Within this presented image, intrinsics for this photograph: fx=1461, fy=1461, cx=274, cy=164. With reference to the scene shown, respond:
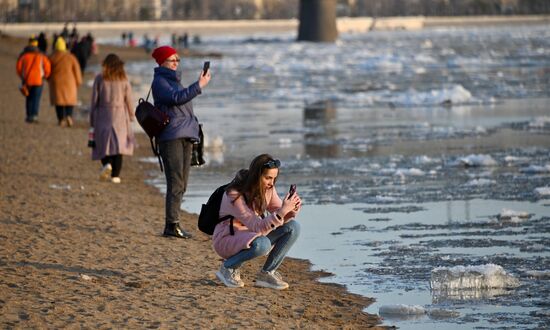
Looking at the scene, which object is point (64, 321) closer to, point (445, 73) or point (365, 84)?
point (365, 84)

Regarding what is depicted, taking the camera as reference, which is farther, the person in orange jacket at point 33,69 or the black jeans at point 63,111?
the black jeans at point 63,111

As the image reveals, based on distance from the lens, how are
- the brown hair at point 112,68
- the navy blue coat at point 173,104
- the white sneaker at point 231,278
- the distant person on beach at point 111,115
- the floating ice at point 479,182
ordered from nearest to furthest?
the white sneaker at point 231,278 < the navy blue coat at point 173,104 < the brown hair at point 112,68 < the distant person on beach at point 111,115 < the floating ice at point 479,182

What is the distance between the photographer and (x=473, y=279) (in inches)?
390

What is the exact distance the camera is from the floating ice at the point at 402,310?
9109 mm

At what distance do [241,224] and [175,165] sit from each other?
8.03 ft

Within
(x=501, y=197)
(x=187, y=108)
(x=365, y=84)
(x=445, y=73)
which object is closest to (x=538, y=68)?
(x=445, y=73)

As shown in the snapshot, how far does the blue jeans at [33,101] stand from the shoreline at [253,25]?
267 feet

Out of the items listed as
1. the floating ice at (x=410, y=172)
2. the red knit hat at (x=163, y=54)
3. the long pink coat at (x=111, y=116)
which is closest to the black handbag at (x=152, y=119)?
the red knit hat at (x=163, y=54)

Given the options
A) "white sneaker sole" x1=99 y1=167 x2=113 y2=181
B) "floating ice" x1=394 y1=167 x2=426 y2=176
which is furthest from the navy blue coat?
"floating ice" x1=394 y1=167 x2=426 y2=176

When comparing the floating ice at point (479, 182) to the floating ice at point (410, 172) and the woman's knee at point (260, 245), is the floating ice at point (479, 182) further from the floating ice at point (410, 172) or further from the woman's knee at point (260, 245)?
the woman's knee at point (260, 245)

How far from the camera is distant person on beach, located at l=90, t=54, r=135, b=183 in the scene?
15531 millimetres

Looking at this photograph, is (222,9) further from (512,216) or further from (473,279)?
(473,279)

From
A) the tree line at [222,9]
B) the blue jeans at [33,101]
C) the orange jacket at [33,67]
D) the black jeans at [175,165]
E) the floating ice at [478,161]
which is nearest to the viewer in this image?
the black jeans at [175,165]

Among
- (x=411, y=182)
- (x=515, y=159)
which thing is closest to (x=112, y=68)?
(x=411, y=182)
